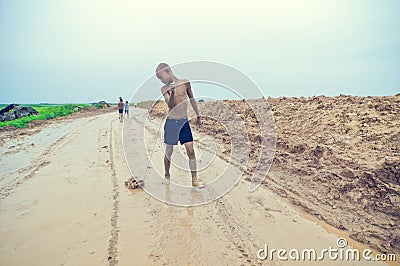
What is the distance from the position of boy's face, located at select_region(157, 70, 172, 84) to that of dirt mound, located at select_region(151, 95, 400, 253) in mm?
2293

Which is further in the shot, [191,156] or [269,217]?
[191,156]

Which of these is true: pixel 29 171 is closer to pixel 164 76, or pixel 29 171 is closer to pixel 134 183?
pixel 134 183

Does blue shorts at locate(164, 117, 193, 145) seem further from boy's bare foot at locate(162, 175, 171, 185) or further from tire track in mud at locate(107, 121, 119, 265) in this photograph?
tire track in mud at locate(107, 121, 119, 265)

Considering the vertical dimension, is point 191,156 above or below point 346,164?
above

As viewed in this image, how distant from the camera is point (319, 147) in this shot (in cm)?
488

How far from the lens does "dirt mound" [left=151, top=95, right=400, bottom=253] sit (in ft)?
9.77

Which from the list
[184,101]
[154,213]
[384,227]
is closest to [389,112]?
[384,227]

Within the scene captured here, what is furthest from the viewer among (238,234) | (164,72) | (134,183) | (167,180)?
(167,180)

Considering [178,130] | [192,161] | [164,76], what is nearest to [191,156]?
[192,161]

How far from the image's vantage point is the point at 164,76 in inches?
152

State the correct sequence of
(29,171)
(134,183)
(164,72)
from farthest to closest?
(29,171) < (134,183) < (164,72)

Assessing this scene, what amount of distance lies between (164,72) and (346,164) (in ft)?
10.9

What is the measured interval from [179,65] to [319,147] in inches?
124

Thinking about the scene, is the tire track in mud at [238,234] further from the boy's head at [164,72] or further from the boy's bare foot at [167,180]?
the boy's head at [164,72]
